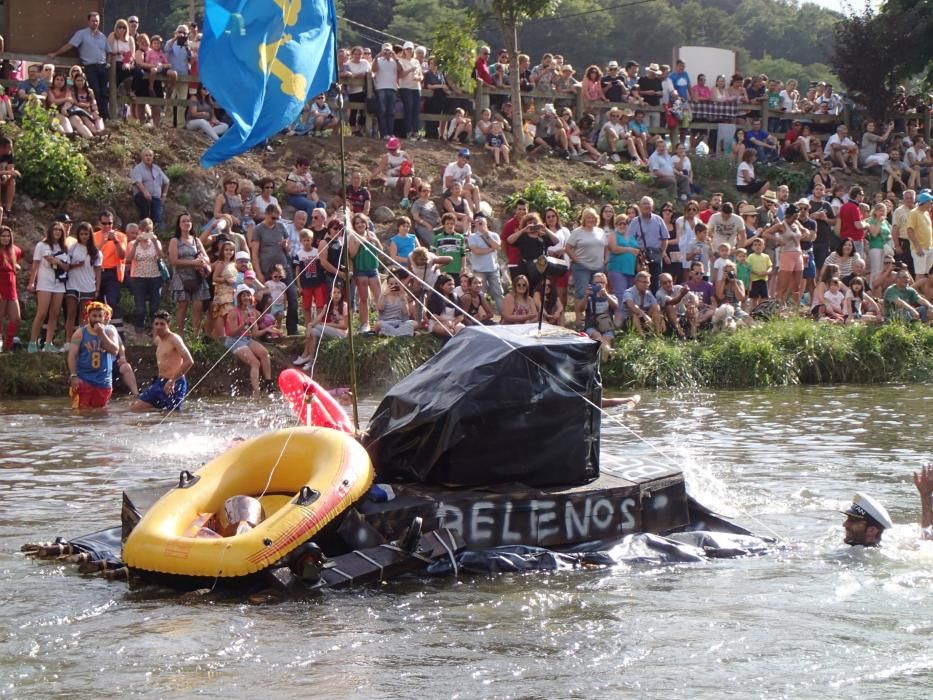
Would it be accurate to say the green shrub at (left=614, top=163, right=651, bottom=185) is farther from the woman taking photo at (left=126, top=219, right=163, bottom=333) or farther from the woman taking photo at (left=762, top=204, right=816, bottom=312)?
the woman taking photo at (left=126, top=219, right=163, bottom=333)

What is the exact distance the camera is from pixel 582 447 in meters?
10.3

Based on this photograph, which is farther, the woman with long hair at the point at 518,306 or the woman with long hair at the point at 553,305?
the woman with long hair at the point at 553,305

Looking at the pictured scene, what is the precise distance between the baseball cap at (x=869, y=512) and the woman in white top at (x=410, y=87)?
1634 centimetres

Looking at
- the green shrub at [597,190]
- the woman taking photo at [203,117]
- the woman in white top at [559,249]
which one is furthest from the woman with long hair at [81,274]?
the green shrub at [597,190]

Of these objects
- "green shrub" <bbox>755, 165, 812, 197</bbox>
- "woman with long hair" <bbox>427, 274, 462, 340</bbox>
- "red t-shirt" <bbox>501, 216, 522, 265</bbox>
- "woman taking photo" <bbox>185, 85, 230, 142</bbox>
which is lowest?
"woman with long hair" <bbox>427, 274, 462, 340</bbox>

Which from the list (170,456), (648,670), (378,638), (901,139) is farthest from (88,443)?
(901,139)

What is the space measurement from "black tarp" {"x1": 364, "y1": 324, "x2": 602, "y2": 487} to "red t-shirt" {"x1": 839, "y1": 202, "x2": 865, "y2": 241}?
14.2 metres

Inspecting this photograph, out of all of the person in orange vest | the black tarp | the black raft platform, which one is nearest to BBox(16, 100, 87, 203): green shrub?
the person in orange vest

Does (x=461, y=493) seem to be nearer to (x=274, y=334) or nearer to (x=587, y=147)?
(x=274, y=334)

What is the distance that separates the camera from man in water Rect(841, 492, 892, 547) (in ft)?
33.8

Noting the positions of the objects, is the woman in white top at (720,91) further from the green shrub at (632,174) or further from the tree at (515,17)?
the tree at (515,17)

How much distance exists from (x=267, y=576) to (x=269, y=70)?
440 centimetres

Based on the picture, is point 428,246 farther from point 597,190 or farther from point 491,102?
point 491,102

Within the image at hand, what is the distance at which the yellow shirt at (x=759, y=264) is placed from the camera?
21.6 metres
